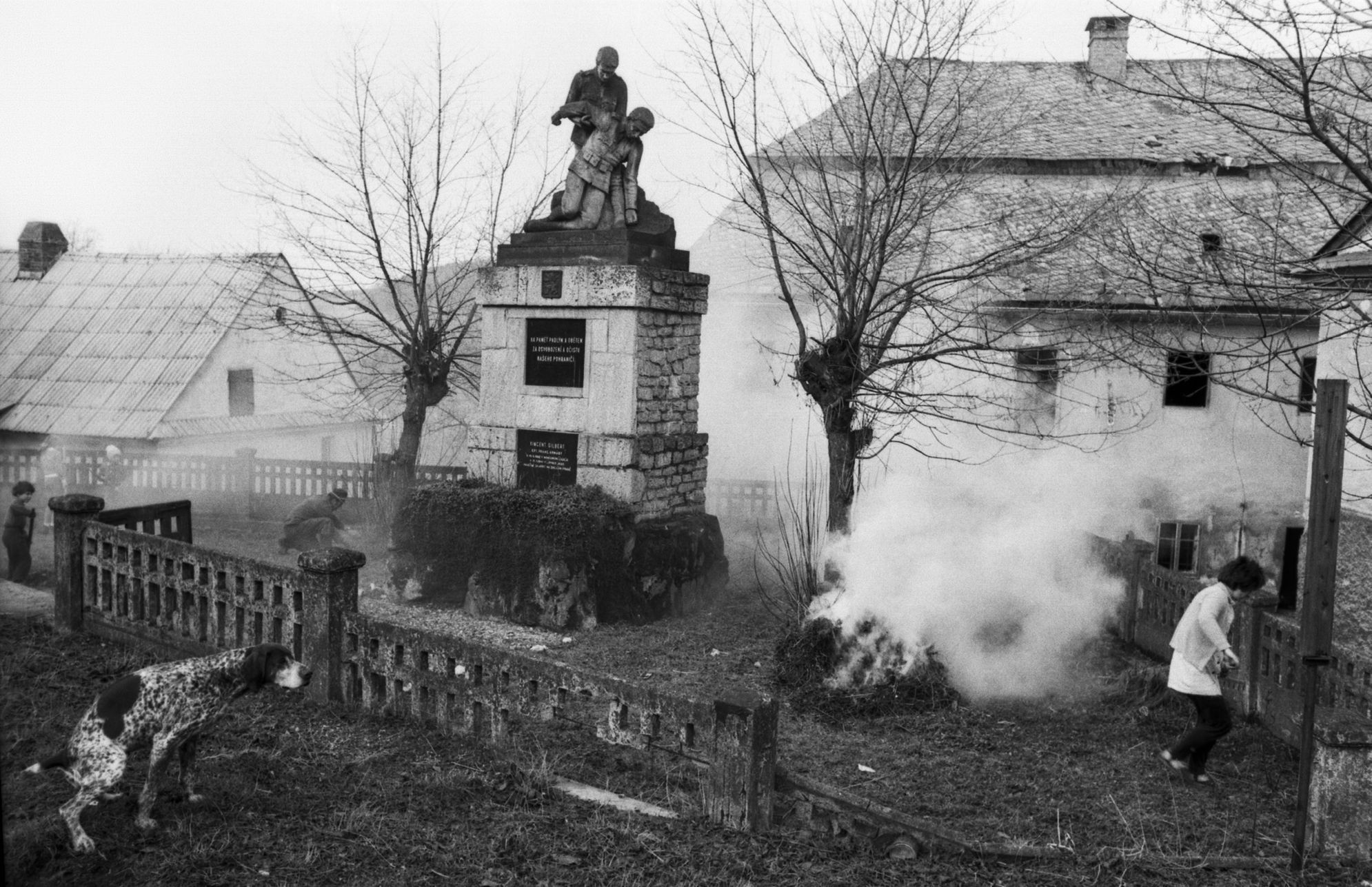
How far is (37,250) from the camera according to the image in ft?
83.6

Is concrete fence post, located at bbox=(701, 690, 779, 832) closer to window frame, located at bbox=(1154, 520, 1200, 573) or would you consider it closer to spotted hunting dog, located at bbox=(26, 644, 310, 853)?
spotted hunting dog, located at bbox=(26, 644, 310, 853)

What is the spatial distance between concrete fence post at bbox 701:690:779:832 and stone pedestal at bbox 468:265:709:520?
5.81 metres

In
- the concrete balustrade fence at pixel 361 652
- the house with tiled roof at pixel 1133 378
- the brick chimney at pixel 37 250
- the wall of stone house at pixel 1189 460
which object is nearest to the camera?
the concrete balustrade fence at pixel 361 652

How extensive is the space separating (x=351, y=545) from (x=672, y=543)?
20.9ft

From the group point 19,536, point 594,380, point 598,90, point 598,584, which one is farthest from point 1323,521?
point 19,536

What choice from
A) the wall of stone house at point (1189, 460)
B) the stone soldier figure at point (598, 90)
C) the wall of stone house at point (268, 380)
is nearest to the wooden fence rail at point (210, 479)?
the wall of stone house at point (268, 380)

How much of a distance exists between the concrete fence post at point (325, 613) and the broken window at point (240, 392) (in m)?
17.9

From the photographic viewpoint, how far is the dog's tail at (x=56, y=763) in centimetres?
487

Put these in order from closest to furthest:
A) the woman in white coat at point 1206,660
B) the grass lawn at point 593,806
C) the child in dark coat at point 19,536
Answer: the grass lawn at point 593,806 → the woman in white coat at point 1206,660 → the child in dark coat at point 19,536

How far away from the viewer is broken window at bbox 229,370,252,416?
23.6 m

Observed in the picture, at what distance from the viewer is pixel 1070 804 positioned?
6656 mm

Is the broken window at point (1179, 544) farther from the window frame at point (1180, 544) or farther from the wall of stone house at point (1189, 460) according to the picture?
the wall of stone house at point (1189, 460)

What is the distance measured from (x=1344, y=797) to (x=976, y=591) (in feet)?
15.2

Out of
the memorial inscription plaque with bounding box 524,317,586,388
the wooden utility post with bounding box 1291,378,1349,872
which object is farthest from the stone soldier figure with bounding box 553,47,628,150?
the wooden utility post with bounding box 1291,378,1349,872
